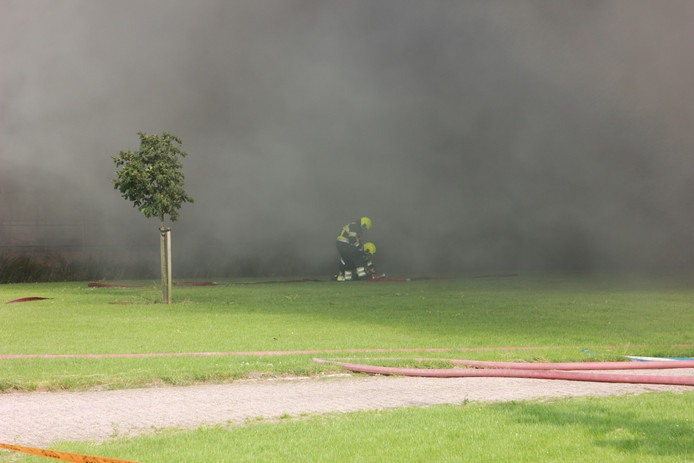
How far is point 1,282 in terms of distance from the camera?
25.0 meters

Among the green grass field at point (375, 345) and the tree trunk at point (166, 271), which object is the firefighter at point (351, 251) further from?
the tree trunk at point (166, 271)

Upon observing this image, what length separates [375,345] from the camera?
372 inches

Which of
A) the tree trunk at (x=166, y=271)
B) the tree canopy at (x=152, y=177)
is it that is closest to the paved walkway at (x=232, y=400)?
the tree trunk at (x=166, y=271)

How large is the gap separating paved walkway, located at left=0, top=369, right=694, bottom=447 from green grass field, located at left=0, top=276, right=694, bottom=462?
0.36 meters

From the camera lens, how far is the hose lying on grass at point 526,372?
265 inches

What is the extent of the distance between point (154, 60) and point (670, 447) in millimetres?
29608

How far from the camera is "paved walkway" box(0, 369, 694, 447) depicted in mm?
5133

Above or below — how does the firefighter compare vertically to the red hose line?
above

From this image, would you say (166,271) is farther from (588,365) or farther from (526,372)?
(588,365)

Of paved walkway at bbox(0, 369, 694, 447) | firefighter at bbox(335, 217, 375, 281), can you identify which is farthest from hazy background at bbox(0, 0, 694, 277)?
paved walkway at bbox(0, 369, 694, 447)

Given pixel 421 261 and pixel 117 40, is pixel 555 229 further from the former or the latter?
pixel 117 40

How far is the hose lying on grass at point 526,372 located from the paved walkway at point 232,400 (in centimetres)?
7

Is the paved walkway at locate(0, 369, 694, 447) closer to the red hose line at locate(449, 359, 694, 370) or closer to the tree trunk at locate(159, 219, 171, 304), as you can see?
the red hose line at locate(449, 359, 694, 370)

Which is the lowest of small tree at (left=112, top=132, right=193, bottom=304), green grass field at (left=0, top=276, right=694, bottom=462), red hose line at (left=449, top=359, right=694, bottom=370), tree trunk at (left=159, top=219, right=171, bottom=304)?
red hose line at (left=449, top=359, right=694, bottom=370)
